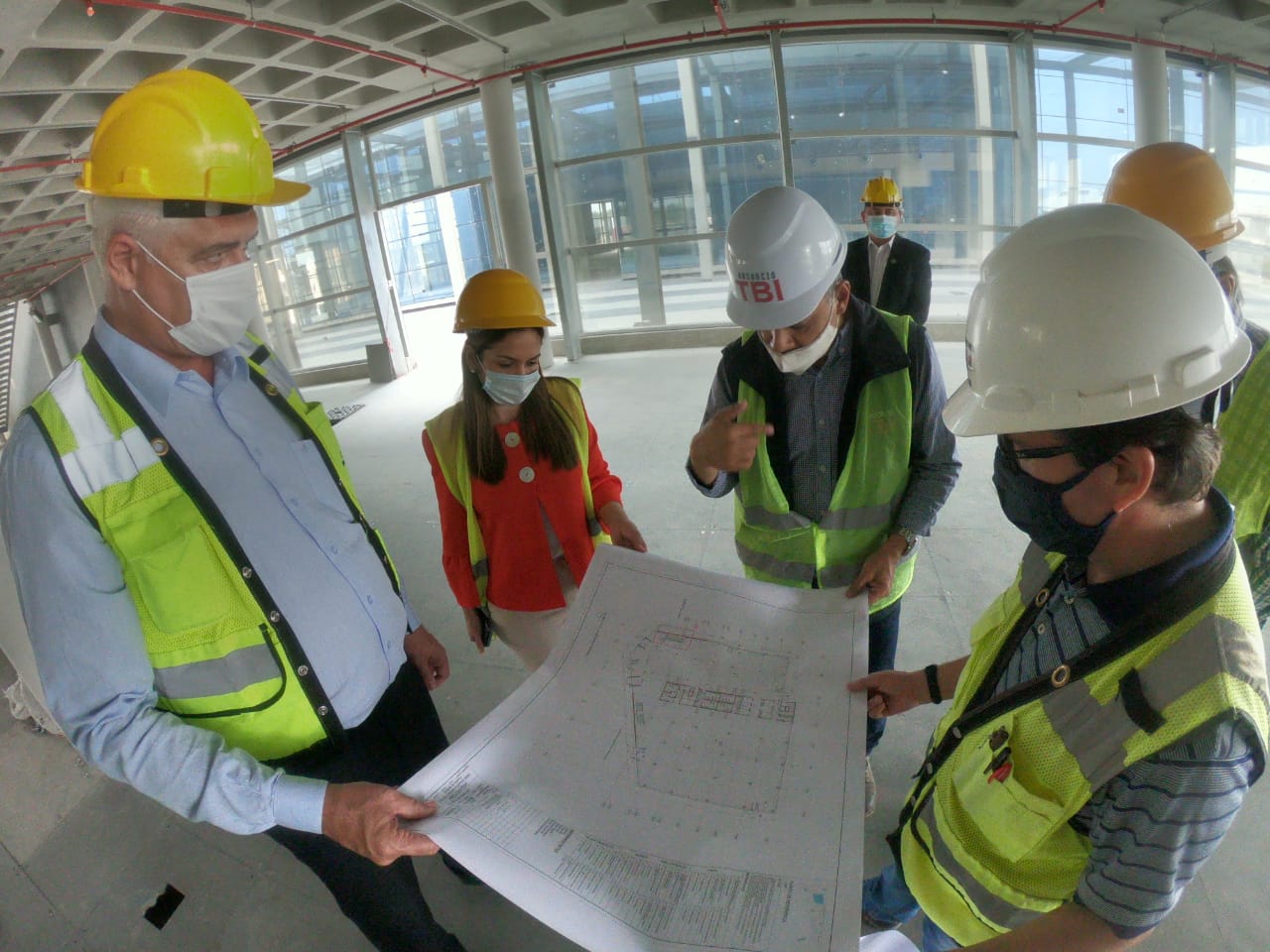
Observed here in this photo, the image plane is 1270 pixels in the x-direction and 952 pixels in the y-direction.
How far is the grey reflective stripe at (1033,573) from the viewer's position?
102cm

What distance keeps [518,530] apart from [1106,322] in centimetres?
136

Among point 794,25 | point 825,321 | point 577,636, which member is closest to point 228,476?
point 577,636

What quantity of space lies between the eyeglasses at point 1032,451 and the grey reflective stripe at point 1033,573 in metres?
0.18

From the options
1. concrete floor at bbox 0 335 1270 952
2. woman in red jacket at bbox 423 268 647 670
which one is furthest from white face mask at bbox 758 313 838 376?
concrete floor at bbox 0 335 1270 952

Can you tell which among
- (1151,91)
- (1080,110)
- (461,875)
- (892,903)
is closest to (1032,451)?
(892,903)

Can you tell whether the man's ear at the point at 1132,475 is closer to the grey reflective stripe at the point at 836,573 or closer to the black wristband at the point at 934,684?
the black wristband at the point at 934,684

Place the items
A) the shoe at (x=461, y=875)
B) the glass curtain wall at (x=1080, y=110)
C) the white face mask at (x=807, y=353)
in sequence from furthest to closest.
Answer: the glass curtain wall at (x=1080, y=110) → the shoe at (x=461, y=875) → the white face mask at (x=807, y=353)

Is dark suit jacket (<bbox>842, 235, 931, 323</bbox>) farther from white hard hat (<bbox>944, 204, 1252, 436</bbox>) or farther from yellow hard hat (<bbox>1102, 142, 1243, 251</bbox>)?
white hard hat (<bbox>944, 204, 1252, 436</bbox>)

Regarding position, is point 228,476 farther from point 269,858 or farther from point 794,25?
point 794,25

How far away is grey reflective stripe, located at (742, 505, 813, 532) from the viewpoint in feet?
5.07

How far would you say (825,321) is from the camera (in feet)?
4.81

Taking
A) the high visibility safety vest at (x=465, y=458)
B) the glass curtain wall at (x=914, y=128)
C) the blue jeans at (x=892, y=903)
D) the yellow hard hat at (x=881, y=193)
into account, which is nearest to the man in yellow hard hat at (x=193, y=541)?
the high visibility safety vest at (x=465, y=458)

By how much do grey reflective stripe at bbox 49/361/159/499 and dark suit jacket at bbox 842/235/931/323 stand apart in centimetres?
356

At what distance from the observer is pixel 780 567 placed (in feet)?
5.32
